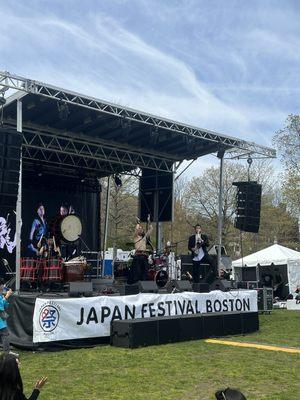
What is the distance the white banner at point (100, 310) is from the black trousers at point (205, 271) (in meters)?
2.46

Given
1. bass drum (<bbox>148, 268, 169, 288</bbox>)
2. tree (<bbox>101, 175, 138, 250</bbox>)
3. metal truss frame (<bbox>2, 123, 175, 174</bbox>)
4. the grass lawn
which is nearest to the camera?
the grass lawn

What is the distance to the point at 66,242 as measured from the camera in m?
17.3

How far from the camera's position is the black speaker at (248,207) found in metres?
16.8

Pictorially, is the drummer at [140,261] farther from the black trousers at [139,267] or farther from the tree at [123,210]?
the tree at [123,210]

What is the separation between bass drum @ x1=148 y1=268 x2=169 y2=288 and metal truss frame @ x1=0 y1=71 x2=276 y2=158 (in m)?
4.30

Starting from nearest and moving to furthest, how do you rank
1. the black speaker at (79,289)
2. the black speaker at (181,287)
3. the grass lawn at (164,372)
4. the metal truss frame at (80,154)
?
the grass lawn at (164,372) → the black speaker at (79,289) → the black speaker at (181,287) → the metal truss frame at (80,154)

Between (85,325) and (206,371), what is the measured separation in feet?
9.96

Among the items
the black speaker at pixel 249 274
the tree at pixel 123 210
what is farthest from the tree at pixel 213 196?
the black speaker at pixel 249 274

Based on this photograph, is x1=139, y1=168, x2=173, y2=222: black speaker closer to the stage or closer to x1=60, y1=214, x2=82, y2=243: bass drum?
x1=60, y1=214, x2=82, y2=243: bass drum

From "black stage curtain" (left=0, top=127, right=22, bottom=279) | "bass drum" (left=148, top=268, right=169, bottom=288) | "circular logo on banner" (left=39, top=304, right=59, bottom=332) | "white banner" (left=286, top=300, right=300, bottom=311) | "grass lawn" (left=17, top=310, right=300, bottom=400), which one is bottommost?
"grass lawn" (left=17, top=310, right=300, bottom=400)

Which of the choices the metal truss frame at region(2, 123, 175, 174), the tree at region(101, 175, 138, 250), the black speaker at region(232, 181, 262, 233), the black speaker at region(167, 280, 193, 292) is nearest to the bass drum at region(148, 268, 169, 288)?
the black speaker at region(167, 280, 193, 292)

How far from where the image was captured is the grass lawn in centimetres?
605

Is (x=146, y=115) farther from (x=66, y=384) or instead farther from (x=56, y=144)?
(x=66, y=384)

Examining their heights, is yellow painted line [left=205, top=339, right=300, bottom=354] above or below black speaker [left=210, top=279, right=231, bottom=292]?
below
